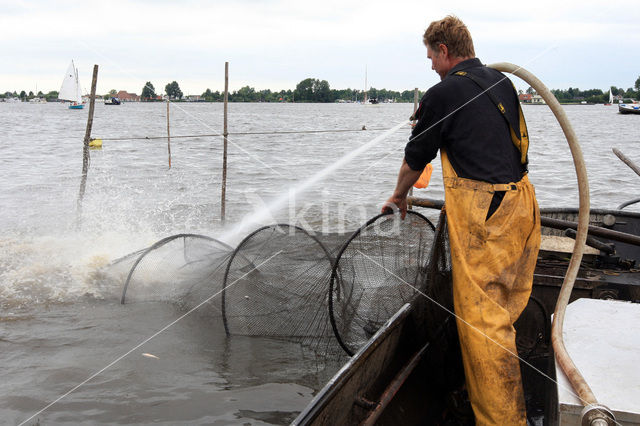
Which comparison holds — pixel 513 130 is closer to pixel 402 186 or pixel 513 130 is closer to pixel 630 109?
pixel 402 186

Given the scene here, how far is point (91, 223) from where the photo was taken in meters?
10.6

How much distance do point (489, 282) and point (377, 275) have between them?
1.40 metres

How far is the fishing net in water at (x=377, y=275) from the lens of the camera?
394 cm

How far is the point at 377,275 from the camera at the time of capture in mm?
4074

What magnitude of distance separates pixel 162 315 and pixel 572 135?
16.0 feet

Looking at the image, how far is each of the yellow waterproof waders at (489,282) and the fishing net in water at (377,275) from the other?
1057 millimetres

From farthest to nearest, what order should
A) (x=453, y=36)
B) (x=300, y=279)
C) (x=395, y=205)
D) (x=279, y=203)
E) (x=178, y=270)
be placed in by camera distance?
(x=279, y=203), (x=178, y=270), (x=300, y=279), (x=395, y=205), (x=453, y=36)

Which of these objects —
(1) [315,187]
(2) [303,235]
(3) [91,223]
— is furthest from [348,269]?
(1) [315,187]

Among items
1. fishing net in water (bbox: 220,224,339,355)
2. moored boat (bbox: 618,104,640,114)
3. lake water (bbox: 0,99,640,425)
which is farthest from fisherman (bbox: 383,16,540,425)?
moored boat (bbox: 618,104,640,114)

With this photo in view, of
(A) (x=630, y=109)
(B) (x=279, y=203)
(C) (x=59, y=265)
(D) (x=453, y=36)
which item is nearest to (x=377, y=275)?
(D) (x=453, y=36)

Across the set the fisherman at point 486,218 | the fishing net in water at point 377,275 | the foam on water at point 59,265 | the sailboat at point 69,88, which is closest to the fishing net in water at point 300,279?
the fishing net in water at point 377,275

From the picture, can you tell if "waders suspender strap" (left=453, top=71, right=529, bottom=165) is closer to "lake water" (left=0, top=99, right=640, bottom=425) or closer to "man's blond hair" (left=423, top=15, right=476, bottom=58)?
"man's blond hair" (left=423, top=15, right=476, bottom=58)

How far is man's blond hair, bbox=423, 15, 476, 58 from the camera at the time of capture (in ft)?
9.65

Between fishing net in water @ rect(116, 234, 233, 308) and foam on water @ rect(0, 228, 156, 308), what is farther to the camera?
foam on water @ rect(0, 228, 156, 308)
